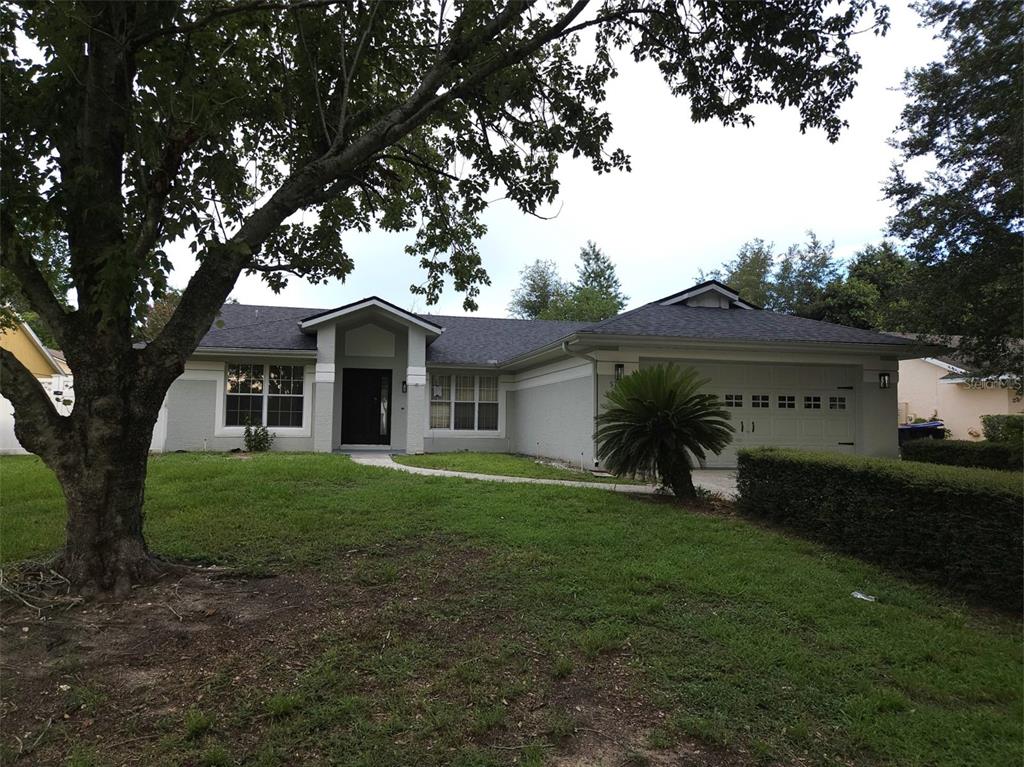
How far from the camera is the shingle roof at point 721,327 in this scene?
11.8 m

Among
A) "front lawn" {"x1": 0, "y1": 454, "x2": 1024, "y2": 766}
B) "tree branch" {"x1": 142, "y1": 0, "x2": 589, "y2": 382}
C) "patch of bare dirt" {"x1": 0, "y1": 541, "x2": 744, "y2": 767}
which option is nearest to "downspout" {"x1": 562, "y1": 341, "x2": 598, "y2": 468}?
"front lawn" {"x1": 0, "y1": 454, "x2": 1024, "y2": 766}

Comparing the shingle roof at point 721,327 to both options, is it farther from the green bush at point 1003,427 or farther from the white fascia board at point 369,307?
the green bush at point 1003,427

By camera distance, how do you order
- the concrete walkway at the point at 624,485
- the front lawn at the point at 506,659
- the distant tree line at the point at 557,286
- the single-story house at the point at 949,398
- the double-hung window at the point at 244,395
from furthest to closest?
the distant tree line at the point at 557,286 < the single-story house at the point at 949,398 < the double-hung window at the point at 244,395 < the concrete walkway at the point at 624,485 < the front lawn at the point at 506,659

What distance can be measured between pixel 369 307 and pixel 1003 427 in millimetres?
18868

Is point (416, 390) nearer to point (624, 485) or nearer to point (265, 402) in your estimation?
point (265, 402)

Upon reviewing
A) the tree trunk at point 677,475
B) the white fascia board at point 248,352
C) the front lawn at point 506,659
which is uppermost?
the white fascia board at point 248,352

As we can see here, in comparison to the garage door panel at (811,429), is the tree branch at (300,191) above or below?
above

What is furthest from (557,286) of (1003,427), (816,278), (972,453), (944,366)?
(972,453)

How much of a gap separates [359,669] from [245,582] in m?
1.86

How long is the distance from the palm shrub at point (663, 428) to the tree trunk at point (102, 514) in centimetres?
587

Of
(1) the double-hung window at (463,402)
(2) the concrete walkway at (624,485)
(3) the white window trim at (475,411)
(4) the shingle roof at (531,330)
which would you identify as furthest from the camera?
(1) the double-hung window at (463,402)

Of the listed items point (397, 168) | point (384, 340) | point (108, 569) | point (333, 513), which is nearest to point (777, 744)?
point (108, 569)

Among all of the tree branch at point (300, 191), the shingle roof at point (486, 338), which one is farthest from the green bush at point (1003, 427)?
the tree branch at point (300, 191)

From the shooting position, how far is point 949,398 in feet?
78.6
